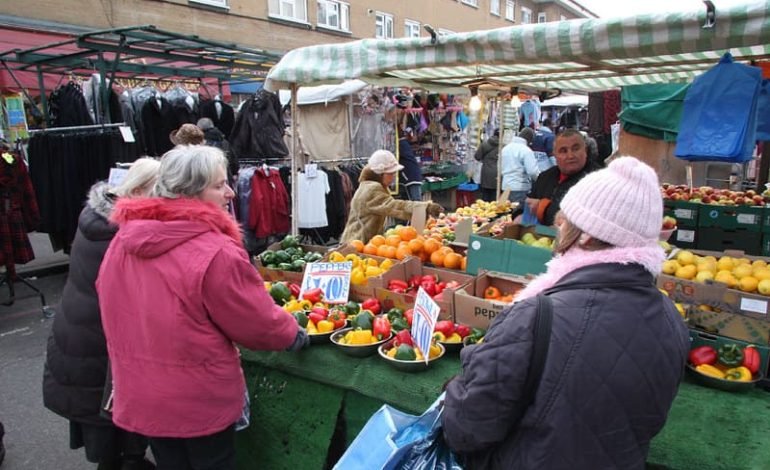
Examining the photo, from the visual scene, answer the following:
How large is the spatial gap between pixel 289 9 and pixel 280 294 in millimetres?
15845

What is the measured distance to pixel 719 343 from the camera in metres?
2.38

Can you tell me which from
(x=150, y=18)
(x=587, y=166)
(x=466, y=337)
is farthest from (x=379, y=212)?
(x=150, y=18)

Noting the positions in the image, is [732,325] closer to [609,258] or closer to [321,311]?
[609,258]

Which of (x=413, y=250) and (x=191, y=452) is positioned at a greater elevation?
(x=413, y=250)

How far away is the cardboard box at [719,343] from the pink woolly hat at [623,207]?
4.22ft

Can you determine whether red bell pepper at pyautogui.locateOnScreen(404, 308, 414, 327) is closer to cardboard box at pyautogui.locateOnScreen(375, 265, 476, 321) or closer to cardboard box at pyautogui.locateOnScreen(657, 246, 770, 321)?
cardboard box at pyautogui.locateOnScreen(375, 265, 476, 321)

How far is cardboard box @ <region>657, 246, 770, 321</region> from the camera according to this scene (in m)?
2.47

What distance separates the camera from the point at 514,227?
399 cm

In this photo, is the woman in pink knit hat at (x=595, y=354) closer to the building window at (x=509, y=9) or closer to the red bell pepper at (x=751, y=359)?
the red bell pepper at (x=751, y=359)

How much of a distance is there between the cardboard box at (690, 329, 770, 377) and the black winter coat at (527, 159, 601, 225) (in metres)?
1.98

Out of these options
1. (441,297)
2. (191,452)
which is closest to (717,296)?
(441,297)

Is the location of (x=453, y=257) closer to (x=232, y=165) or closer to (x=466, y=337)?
(x=466, y=337)

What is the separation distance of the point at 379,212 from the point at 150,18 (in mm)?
11429

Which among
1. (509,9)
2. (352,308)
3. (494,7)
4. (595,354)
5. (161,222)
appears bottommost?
(352,308)
